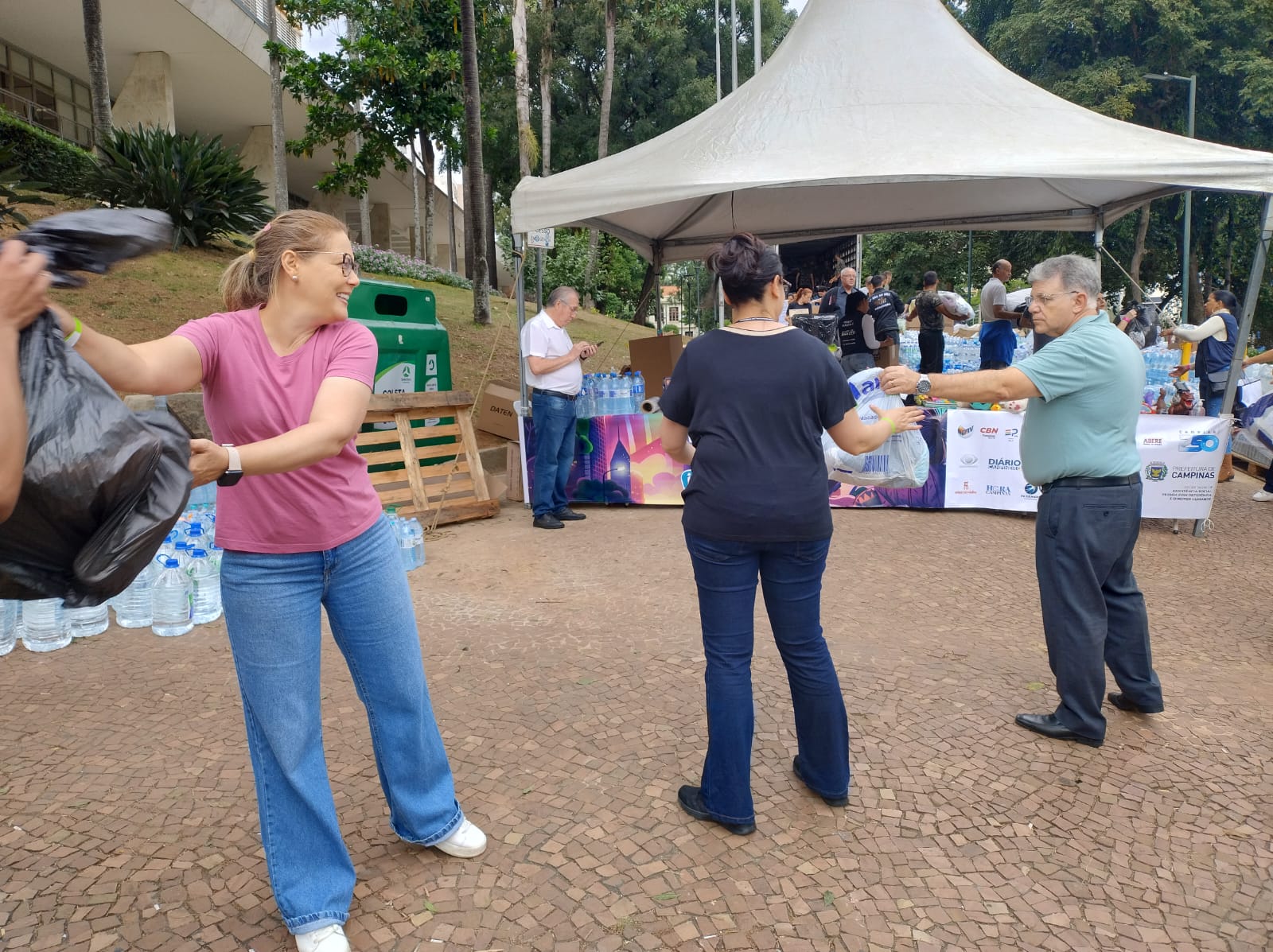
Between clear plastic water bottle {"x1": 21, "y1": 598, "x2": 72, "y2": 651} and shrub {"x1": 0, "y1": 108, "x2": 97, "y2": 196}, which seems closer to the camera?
clear plastic water bottle {"x1": 21, "y1": 598, "x2": 72, "y2": 651}

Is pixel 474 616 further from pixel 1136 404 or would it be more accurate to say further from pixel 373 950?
pixel 1136 404

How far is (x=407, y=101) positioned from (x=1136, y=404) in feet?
50.6

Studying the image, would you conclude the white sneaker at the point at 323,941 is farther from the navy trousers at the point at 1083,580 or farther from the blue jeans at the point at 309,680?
the navy trousers at the point at 1083,580

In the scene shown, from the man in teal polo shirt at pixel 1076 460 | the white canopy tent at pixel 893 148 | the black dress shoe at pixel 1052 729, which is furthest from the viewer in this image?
the white canopy tent at pixel 893 148

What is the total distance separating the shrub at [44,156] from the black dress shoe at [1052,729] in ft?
53.4

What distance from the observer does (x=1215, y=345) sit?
8648 mm

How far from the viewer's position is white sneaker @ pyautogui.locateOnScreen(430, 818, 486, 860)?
2.64 metres

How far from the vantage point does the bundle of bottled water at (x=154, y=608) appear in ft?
14.4

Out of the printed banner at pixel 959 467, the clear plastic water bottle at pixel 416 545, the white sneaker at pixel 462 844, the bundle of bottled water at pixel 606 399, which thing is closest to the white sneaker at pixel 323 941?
the white sneaker at pixel 462 844

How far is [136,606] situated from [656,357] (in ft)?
17.8

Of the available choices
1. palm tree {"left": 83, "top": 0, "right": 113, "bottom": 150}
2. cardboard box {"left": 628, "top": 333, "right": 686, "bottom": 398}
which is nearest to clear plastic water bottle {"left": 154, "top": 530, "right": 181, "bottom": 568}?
cardboard box {"left": 628, "top": 333, "right": 686, "bottom": 398}

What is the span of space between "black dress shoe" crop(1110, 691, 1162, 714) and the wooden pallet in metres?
4.91

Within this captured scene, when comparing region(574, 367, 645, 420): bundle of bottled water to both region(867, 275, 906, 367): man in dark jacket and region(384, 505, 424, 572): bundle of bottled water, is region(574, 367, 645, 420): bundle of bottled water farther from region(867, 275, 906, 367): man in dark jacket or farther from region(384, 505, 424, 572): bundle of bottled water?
region(867, 275, 906, 367): man in dark jacket

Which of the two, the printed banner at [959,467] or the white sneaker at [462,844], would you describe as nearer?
the white sneaker at [462,844]
